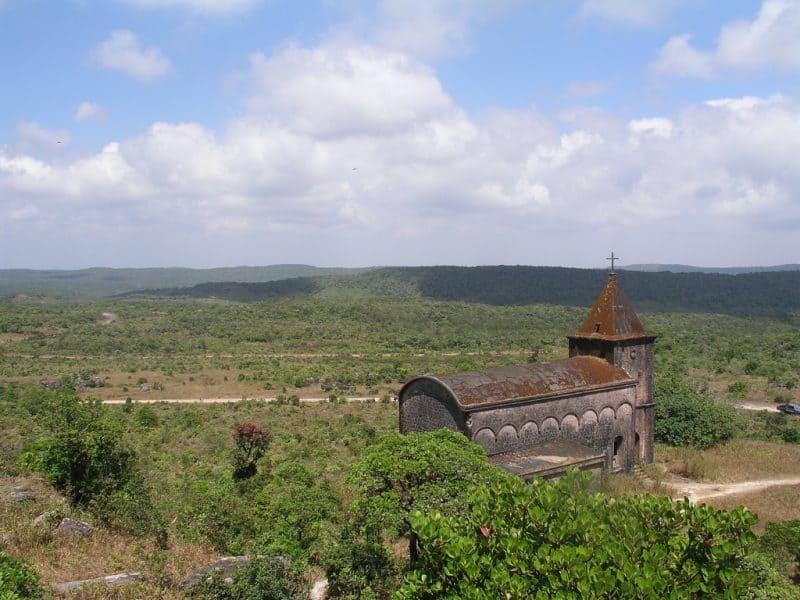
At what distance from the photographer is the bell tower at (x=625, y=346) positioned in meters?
24.0

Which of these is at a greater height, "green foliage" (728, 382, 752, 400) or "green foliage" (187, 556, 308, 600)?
"green foliage" (187, 556, 308, 600)

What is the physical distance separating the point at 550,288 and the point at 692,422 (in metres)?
109

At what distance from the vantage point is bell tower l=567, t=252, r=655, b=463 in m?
24.0

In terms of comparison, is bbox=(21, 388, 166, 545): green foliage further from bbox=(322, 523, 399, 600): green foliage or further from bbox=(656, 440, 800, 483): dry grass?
bbox=(656, 440, 800, 483): dry grass

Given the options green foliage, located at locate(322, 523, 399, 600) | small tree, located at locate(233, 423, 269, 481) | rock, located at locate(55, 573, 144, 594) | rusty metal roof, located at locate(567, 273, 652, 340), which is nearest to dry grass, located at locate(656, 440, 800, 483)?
rusty metal roof, located at locate(567, 273, 652, 340)

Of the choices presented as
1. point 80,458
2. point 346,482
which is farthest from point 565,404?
point 80,458

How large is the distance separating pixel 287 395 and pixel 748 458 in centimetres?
3286

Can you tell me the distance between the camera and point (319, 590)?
1237cm

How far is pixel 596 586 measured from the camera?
7172mm

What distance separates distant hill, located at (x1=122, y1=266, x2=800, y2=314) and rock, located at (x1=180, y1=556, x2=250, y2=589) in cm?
11364

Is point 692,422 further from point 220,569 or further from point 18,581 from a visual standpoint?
point 18,581

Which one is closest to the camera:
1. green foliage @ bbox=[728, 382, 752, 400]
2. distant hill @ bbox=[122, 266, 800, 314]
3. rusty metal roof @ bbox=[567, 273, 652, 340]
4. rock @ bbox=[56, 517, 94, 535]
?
rock @ bbox=[56, 517, 94, 535]

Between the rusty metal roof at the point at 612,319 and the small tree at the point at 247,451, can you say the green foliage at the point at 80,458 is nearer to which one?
the small tree at the point at 247,451

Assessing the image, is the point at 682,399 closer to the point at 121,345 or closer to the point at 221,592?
the point at 221,592
